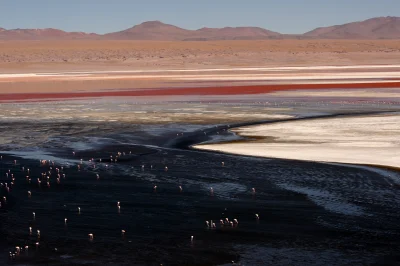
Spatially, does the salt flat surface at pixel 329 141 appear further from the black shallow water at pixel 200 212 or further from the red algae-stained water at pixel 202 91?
the red algae-stained water at pixel 202 91

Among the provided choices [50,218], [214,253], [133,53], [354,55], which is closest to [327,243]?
[214,253]

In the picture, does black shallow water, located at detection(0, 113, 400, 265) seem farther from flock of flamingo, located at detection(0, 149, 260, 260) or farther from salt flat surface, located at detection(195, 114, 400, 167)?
salt flat surface, located at detection(195, 114, 400, 167)

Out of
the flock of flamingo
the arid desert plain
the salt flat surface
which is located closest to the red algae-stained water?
the arid desert plain

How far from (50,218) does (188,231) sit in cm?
358

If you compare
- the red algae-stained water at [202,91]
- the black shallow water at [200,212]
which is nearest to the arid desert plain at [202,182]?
the black shallow water at [200,212]

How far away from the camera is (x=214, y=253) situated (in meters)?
15.0

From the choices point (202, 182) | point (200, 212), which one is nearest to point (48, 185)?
point (202, 182)

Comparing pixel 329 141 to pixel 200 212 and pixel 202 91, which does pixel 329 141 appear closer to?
pixel 200 212

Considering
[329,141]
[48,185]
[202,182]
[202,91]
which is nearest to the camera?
[48,185]

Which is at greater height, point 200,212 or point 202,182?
point 202,182

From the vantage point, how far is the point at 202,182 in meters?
22.0

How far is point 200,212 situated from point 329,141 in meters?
12.7

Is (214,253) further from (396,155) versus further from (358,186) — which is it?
(396,155)

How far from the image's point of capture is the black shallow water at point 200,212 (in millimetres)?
15031
